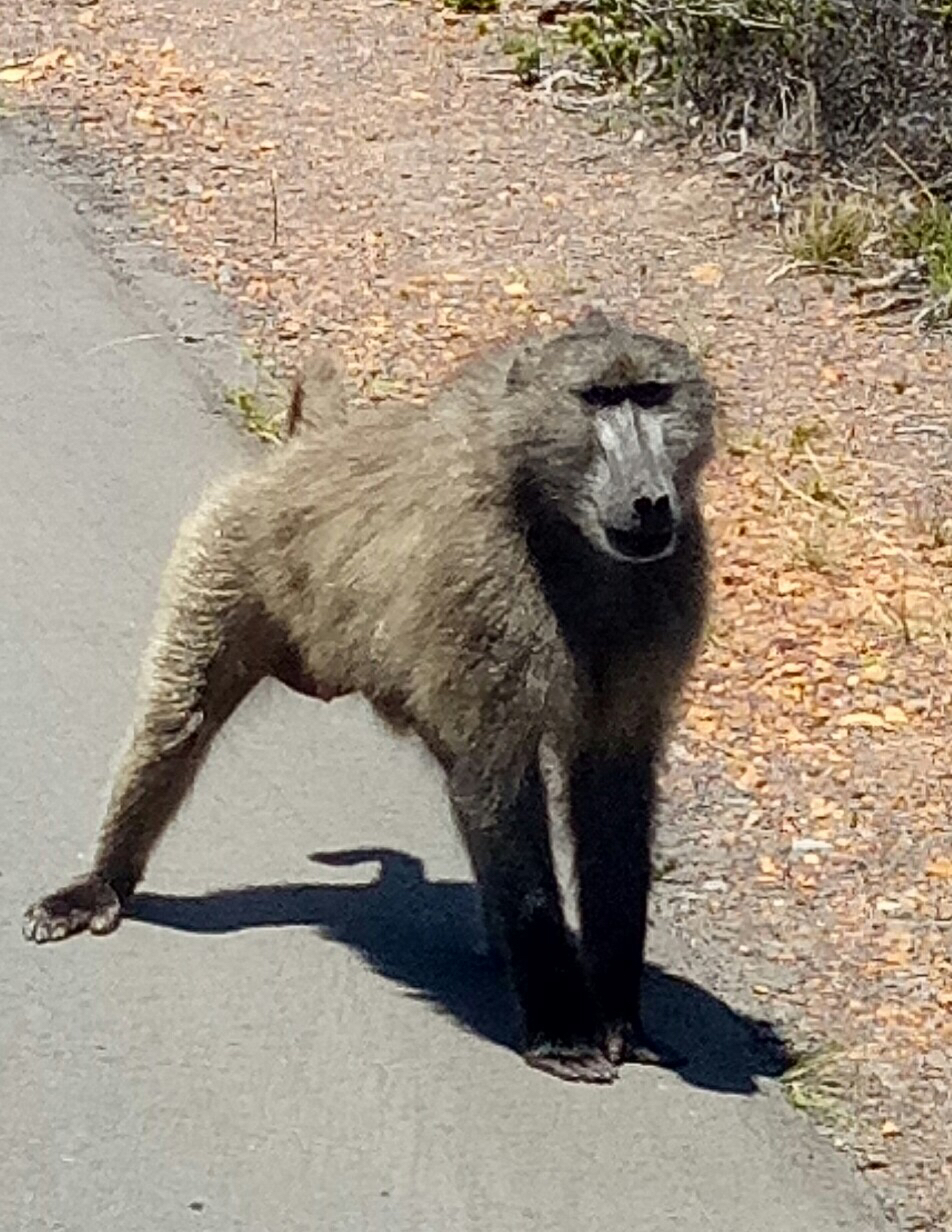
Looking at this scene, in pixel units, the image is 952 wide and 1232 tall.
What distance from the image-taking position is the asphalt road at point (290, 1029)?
15.8ft

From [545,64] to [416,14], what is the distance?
863 mm

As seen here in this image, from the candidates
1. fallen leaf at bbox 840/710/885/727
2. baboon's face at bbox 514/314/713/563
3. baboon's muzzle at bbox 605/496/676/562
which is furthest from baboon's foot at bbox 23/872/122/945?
fallen leaf at bbox 840/710/885/727

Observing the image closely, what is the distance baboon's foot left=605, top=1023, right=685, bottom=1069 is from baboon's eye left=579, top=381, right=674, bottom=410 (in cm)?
117

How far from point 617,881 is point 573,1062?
342mm

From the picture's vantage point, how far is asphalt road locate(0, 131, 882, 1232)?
4.81 m

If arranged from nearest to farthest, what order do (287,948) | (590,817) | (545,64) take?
(590,817)
(287,948)
(545,64)

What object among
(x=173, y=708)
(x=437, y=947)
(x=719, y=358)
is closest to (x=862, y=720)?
(x=437, y=947)

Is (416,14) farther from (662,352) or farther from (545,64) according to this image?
(662,352)

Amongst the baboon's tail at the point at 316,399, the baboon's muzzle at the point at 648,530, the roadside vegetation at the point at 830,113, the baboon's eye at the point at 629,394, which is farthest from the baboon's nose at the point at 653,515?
the roadside vegetation at the point at 830,113

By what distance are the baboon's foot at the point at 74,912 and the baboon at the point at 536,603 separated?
0.63m

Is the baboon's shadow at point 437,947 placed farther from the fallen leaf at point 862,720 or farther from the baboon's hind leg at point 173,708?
the fallen leaf at point 862,720

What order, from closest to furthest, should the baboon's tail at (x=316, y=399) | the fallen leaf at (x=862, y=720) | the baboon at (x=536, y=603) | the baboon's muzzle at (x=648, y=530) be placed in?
the baboon's muzzle at (x=648, y=530), the baboon at (x=536, y=603), the baboon's tail at (x=316, y=399), the fallen leaf at (x=862, y=720)

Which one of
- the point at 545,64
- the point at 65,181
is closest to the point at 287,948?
the point at 65,181

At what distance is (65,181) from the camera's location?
32.0 ft
